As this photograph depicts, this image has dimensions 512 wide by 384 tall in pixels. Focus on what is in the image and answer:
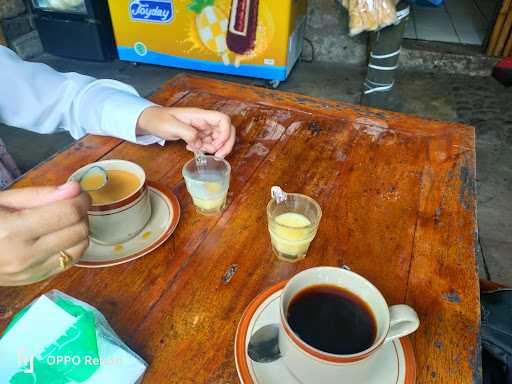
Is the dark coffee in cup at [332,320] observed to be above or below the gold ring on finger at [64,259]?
below

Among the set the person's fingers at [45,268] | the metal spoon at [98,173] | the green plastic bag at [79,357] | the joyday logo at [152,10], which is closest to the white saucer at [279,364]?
the green plastic bag at [79,357]

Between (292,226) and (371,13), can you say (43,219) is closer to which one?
(292,226)

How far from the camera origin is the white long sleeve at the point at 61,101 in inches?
38.7

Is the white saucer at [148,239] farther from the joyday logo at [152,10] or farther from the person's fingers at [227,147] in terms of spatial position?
the joyday logo at [152,10]

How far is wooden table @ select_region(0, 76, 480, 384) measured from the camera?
58cm

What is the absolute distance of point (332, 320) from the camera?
20.1 inches

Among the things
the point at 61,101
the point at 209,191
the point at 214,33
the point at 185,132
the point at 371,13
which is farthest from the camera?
the point at 214,33

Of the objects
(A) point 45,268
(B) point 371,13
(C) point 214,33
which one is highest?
(A) point 45,268

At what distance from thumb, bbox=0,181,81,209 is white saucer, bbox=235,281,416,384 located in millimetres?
312

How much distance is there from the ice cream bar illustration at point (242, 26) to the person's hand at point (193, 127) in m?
1.77

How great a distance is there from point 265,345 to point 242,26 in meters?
2.40

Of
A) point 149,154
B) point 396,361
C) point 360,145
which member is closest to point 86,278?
point 149,154

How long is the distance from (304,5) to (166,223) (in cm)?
266

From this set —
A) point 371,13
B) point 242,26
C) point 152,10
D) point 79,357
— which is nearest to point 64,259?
point 79,357
